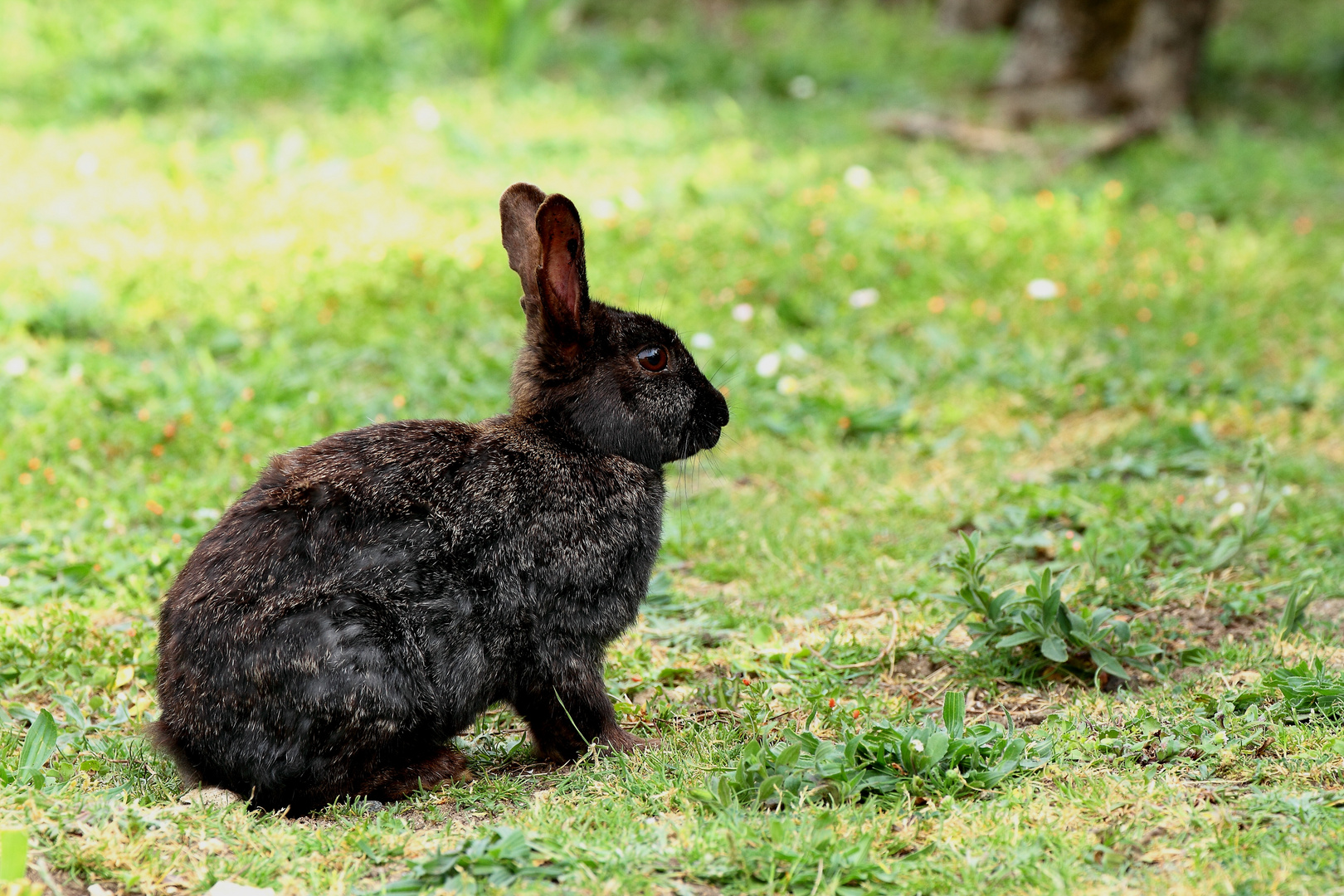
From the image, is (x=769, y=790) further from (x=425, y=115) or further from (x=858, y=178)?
(x=425, y=115)

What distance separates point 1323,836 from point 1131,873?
446 mm

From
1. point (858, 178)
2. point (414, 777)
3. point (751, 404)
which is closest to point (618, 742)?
point (414, 777)

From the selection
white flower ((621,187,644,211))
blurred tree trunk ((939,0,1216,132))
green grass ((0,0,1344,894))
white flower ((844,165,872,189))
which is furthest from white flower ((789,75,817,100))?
white flower ((621,187,644,211))

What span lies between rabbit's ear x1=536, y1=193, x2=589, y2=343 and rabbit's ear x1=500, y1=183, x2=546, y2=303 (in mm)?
158

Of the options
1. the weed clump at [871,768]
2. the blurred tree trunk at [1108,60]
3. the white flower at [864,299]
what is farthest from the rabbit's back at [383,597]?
the blurred tree trunk at [1108,60]

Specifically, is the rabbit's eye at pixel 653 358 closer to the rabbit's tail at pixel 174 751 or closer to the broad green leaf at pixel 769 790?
the broad green leaf at pixel 769 790

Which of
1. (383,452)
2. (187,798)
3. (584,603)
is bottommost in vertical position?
(187,798)

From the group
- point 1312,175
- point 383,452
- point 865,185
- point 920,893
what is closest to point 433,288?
point 865,185

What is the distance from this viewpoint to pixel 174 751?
3.92 meters

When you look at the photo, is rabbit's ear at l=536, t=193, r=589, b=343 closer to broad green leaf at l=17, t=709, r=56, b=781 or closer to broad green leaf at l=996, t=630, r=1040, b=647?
broad green leaf at l=996, t=630, r=1040, b=647

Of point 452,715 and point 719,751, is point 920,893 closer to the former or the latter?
point 719,751

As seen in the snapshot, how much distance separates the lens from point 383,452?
13.5ft

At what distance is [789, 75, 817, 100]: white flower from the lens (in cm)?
1241

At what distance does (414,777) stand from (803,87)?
972 centimetres
